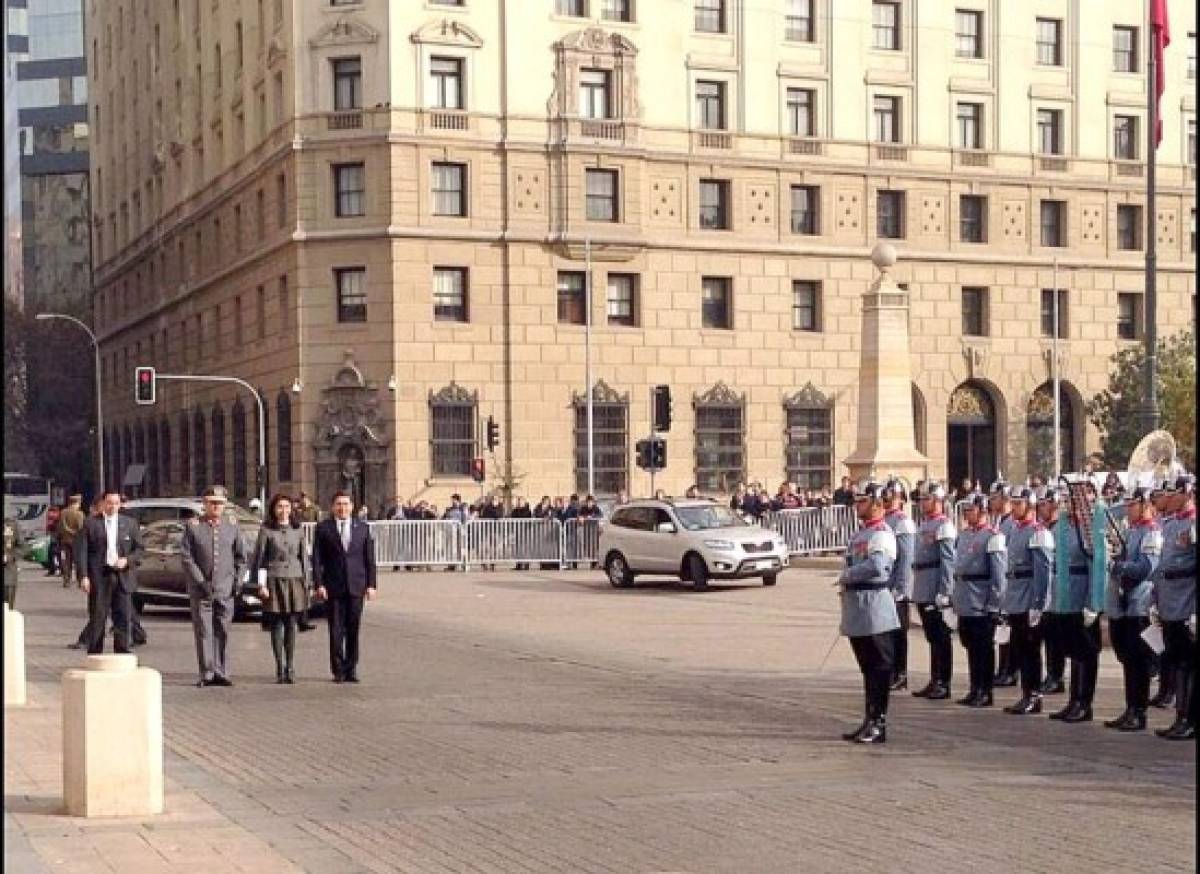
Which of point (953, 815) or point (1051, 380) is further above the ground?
point (1051, 380)

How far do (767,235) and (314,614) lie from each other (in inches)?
1198

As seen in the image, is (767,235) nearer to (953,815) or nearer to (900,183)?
(900,183)

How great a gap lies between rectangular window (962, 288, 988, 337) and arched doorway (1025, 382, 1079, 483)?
284 cm

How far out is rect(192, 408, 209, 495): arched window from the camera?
6347 centimetres

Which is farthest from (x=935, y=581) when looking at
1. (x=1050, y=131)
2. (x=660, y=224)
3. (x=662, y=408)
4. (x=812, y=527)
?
(x=1050, y=131)

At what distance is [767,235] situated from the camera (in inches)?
2168

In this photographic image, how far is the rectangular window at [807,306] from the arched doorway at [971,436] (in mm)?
5284

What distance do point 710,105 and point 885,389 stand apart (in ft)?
65.9

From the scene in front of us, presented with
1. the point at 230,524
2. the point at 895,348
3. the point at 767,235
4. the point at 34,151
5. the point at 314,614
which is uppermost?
the point at 34,151

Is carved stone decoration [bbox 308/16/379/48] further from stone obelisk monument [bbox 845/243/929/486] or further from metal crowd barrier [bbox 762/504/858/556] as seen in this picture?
stone obelisk monument [bbox 845/243/929/486]

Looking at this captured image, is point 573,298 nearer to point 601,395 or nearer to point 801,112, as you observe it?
point 601,395

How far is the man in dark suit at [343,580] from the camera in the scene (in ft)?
59.8

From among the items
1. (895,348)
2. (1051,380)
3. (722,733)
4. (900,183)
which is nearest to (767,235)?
(900,183)

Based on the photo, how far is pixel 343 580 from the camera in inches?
717
